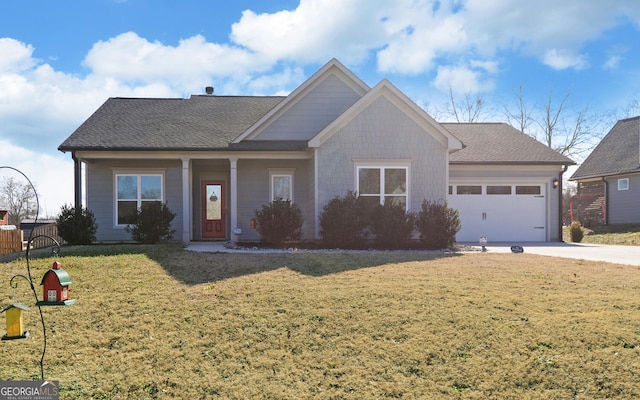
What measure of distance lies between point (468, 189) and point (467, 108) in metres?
23.5

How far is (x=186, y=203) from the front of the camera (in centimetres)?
1480

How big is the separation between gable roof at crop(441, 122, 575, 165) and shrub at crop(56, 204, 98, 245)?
12881 millimetres

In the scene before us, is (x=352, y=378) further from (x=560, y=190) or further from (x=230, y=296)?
(x=560, y=190)

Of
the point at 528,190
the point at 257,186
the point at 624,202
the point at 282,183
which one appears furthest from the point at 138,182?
the point at 624,202

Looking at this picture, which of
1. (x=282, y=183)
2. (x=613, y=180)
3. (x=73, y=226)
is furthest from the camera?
(x=613, y=180)

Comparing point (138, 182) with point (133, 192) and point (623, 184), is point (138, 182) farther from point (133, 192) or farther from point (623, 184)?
point (623, 184)

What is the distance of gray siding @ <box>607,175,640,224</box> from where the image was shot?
2170 cm

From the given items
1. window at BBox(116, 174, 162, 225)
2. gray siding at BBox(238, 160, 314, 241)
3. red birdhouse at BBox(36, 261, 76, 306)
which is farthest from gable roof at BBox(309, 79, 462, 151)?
red birdhouse at BBox(36, 261, 76, 306)

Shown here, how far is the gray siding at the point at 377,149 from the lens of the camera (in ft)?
45.5

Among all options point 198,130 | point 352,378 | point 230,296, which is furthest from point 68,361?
point 198,130

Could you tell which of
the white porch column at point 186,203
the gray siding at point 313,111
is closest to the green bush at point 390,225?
the gray siding at point 313,111

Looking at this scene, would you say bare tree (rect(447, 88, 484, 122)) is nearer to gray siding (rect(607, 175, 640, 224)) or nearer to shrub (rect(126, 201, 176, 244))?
gray siding (rect(607, 175, 640, 224))

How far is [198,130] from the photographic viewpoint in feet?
53.5

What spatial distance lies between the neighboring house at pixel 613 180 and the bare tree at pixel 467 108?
1234cm
